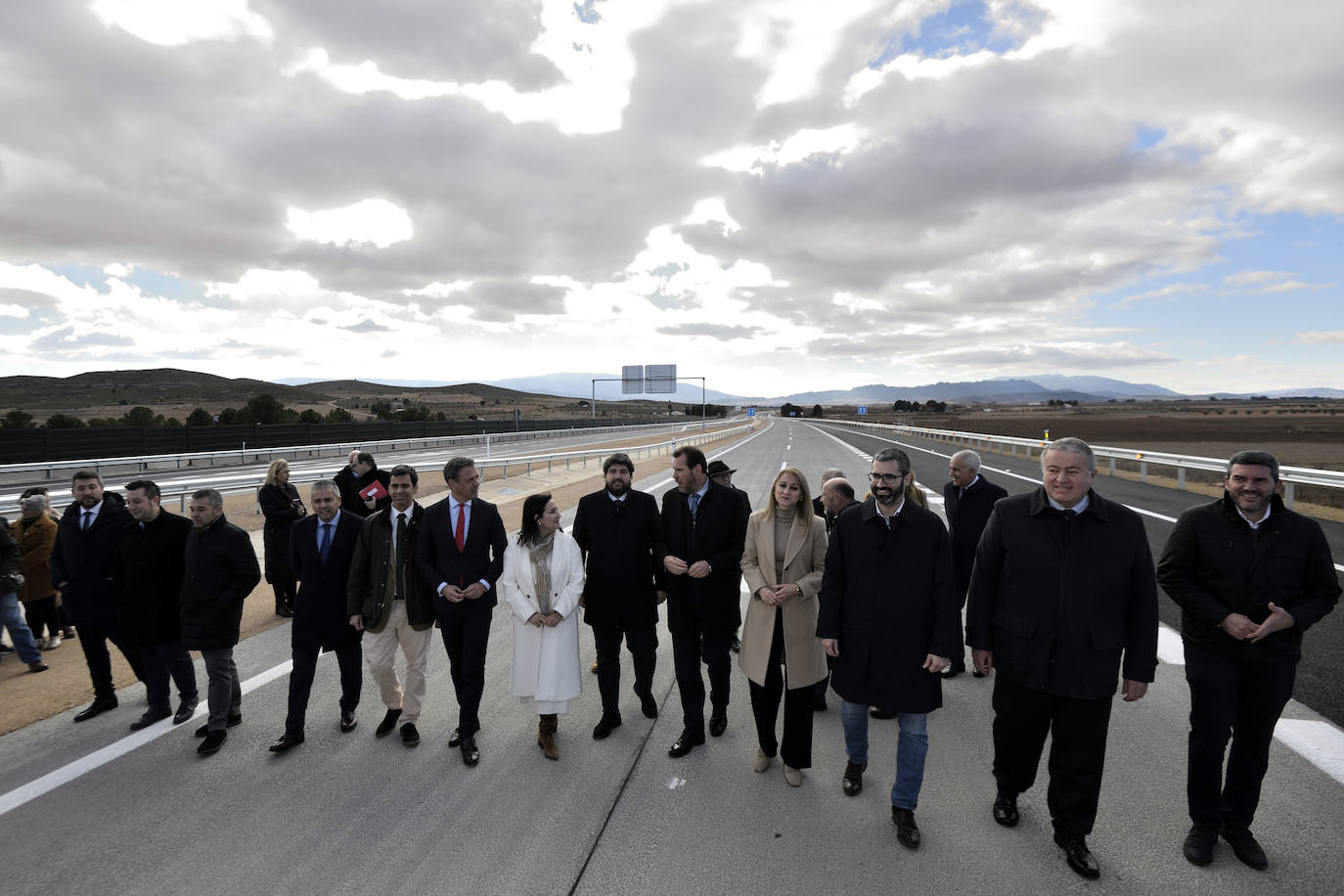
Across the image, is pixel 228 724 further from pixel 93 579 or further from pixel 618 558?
pixel 618 558

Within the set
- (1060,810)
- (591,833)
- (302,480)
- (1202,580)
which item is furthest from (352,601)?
(302,480)

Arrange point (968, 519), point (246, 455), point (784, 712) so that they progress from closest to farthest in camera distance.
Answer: point (784, 712), point (968, 519), point (246, 455)

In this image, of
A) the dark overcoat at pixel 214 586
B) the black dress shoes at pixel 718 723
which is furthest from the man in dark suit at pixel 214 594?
the black dress shoes at pixel 718 723

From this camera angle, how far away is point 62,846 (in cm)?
338

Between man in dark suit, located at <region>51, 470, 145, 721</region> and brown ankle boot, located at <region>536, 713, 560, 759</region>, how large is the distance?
10.1 ft

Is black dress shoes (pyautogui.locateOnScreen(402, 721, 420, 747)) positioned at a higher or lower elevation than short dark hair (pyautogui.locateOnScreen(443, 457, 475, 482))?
lower

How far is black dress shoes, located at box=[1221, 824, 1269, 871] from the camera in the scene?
3160 mm

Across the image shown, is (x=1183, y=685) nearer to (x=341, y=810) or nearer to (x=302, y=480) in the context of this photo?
(x=341, y=810)

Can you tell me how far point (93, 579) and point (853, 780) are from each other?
5.57 m

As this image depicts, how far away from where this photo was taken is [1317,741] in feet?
14.1

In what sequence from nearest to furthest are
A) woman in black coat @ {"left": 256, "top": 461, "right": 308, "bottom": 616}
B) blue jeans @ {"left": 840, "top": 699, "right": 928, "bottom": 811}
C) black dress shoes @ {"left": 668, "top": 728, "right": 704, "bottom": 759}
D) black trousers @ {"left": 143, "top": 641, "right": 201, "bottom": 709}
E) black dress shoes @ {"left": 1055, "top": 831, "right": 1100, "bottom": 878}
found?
black dress shoes @ {"left": 1055, "top": 831, "right": 1100, "bottom": 878} → blue jeans @ {"left": 840, "top": 699, "right": 928, "bottom": 811} → black dress shoes @ {"left": 668, "top": 728, "right": 704, "bottom": 759} → black trousers @ {"left": 143, "top": 641, "right": 201, "bottom": 709} → woman in black coat @ {"left": 256, "top": 461, "right": 308, "bottom": 616}

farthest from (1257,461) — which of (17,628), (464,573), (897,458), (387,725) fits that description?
(17,628)

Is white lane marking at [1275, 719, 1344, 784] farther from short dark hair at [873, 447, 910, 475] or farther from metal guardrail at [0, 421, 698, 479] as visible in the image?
metal guardrail at [0, 421, 698, 479]

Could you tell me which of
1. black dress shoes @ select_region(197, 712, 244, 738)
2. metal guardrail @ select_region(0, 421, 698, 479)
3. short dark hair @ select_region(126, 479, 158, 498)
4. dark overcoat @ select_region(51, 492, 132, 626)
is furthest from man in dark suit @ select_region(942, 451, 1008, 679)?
A: metal guardrail @ select_region(0, 421, 698, 479)
